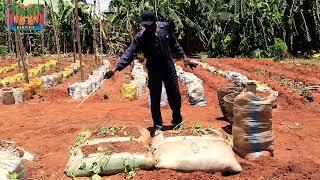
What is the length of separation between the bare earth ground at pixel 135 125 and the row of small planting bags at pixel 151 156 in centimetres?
8

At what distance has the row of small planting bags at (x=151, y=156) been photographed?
13.7 ft

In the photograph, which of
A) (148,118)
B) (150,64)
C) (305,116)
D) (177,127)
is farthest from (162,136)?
(305,116)

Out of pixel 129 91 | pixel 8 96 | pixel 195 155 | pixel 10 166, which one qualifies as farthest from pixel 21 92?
pixel 10 166

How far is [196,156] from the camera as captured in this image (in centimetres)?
423

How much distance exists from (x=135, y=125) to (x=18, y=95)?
4972 millimetres

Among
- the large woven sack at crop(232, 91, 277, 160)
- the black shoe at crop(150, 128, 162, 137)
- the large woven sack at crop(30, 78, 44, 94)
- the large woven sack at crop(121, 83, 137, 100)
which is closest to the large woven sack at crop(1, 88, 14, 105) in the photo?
the large woven sack at crop(30, 78, 44, 94)

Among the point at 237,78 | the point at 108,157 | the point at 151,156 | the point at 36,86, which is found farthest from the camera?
the point at 36,86

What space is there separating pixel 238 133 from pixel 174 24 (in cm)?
1943

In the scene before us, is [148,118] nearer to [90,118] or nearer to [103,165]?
[90,118]

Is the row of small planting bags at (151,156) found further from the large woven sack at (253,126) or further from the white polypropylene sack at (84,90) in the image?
the white polypropylene sack at (84,90)

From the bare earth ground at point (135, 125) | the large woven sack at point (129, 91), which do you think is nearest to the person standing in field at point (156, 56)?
the bare earth ground at point (135, 125)

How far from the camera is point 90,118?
Answer: 7.01 m

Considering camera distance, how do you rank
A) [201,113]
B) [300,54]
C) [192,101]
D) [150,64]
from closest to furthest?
[150,64]
[201,113]
[192,101]
[300,54]

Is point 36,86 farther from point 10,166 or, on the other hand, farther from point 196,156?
point 10,166
